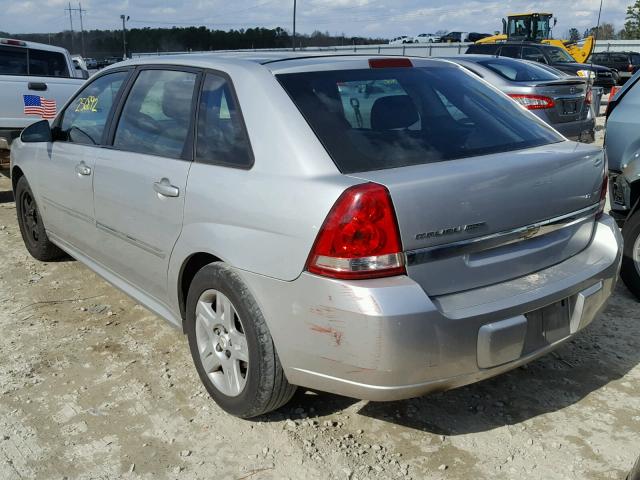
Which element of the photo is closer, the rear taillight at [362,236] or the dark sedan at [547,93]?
the rear taillight at [362,236]

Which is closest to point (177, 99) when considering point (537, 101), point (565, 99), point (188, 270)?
point (188, 270)

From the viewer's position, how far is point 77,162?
159 inches

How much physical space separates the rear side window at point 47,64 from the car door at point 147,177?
18.8 feet

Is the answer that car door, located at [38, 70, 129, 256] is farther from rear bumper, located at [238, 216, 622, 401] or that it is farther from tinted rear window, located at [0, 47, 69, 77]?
tinted rear window, located at [0, 47, 69, 77]

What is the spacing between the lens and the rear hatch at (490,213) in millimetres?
2361

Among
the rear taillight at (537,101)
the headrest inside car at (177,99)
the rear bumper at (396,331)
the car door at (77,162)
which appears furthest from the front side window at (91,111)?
the rear taillight at (537,101)

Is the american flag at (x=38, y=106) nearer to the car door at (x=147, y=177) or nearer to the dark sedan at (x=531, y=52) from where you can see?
the car door at (x=147, y=177)

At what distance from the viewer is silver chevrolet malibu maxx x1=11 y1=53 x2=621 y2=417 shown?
7.67 feet

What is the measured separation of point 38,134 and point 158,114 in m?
1.48

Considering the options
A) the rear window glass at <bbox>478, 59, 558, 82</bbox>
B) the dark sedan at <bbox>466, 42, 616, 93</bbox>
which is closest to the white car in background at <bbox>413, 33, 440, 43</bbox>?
the dark sedan at <bbox>466, 42, 616, 93</bbox>

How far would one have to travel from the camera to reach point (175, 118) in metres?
3.29

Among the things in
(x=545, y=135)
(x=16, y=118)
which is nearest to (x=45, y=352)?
(x=545, y=135)

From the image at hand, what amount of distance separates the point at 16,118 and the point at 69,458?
5.84 metres

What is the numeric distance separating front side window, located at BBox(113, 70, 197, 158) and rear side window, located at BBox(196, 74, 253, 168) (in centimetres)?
13
